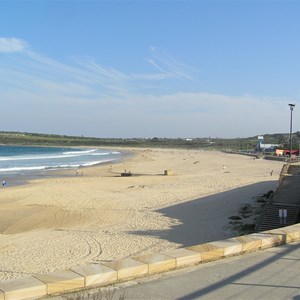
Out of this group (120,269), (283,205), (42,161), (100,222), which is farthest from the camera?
(42,161)

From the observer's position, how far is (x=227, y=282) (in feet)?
18.7

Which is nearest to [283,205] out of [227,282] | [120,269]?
[227,282]

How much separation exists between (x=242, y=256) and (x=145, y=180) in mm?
31620

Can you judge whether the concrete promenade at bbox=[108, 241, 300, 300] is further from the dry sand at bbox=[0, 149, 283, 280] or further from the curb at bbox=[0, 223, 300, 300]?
the dry sand at bbox=[0, 149, 283, 280]

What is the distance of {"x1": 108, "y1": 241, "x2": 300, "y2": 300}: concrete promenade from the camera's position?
5.23 metres

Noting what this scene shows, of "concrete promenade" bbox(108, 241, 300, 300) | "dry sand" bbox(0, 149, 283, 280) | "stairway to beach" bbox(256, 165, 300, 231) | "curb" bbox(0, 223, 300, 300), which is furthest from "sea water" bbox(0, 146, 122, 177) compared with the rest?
"concrete promenade" bbox(108, 241, 300, 300)

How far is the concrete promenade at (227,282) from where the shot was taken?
17.2 ft

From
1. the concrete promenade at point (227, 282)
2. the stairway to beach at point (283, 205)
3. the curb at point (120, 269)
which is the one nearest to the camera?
the curb at point (120, 269)

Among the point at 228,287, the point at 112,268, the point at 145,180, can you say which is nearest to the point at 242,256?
the point at 228,287

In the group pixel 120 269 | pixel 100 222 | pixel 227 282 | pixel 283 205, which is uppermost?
pixel 120 269

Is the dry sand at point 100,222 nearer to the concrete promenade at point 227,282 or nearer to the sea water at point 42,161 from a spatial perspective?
the concrete promenade at point 227,282

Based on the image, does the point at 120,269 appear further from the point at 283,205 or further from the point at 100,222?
the point at 100,222

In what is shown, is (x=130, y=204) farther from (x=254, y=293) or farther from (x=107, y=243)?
(x=254, y=293)

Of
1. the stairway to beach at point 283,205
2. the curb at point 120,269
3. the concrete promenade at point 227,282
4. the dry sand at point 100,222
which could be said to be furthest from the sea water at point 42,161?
the concrete promenade at point 227,282
